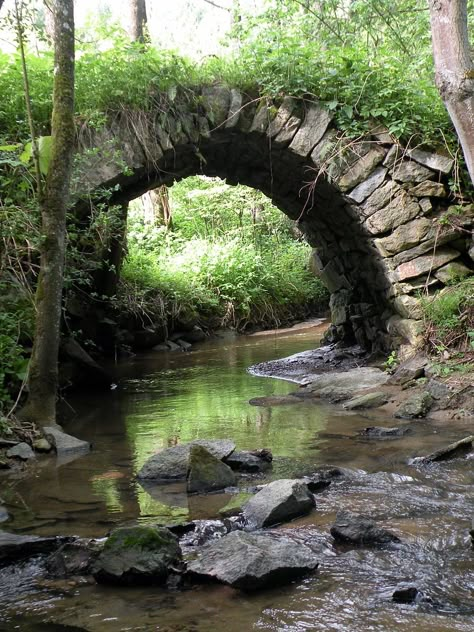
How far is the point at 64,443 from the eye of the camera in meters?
5.16

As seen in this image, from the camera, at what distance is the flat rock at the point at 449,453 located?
431 centimetres

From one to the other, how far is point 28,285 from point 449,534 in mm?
4217

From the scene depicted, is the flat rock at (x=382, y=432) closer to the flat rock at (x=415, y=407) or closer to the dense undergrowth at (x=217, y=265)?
the flat rock at (x=415, y=407)

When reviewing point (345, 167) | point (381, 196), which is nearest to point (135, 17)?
point (345, 167)

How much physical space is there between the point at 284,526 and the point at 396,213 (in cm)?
499

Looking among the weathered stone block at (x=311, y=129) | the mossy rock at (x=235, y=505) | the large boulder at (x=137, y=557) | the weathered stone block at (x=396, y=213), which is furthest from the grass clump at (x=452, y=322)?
the large boulder at (x=137, y=557)

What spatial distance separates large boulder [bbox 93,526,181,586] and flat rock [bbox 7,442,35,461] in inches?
92.5

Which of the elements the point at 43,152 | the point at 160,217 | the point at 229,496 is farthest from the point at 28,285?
the point at 160,217

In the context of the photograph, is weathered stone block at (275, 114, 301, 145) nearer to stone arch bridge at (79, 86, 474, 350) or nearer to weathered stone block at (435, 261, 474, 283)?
stone arch bridge at (79, 86, 474, 350)

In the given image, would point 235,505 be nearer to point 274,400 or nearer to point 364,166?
point 274,400

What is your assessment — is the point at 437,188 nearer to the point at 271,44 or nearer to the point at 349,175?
the point at 349,175

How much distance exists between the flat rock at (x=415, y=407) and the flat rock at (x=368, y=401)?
34cm

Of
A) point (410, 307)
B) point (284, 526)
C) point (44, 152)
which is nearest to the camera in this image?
point (284, 526)

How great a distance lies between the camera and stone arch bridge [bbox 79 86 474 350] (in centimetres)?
723
